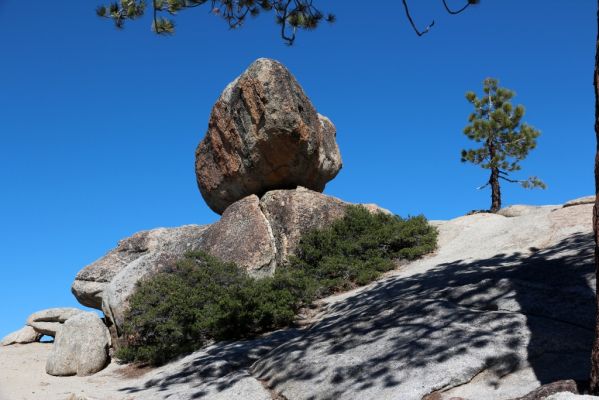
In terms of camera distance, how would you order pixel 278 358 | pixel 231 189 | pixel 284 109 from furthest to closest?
pixel 231 189 < pixel 284 109 < pixel 278 358

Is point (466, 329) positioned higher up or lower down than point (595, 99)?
lower down

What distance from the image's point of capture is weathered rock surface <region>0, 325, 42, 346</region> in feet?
65.1

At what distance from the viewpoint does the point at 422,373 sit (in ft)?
23.5

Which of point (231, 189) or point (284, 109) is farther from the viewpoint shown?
point (231, 189)

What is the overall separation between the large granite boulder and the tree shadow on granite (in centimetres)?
799

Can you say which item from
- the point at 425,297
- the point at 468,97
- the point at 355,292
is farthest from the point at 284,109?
the point at 468,97

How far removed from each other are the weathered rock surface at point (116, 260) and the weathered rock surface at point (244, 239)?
2.22m

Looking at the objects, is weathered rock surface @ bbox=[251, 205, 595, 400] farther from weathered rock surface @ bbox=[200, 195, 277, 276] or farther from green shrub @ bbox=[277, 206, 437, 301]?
weathered rock surface @ bbox=[200, 195, 277, 276]

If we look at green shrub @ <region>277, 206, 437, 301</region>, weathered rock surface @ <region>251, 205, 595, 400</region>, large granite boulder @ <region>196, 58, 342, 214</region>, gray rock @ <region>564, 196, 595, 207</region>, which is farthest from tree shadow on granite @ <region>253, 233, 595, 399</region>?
large granite boulder @ <region>196, 58, 342, 214</region>

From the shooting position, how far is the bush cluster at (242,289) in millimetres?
12648

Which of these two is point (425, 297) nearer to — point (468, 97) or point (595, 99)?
point (595, 99)

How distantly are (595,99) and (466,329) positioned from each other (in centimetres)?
363

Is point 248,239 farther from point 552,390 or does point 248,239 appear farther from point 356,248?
point 552,390

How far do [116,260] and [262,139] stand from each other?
289 inches
